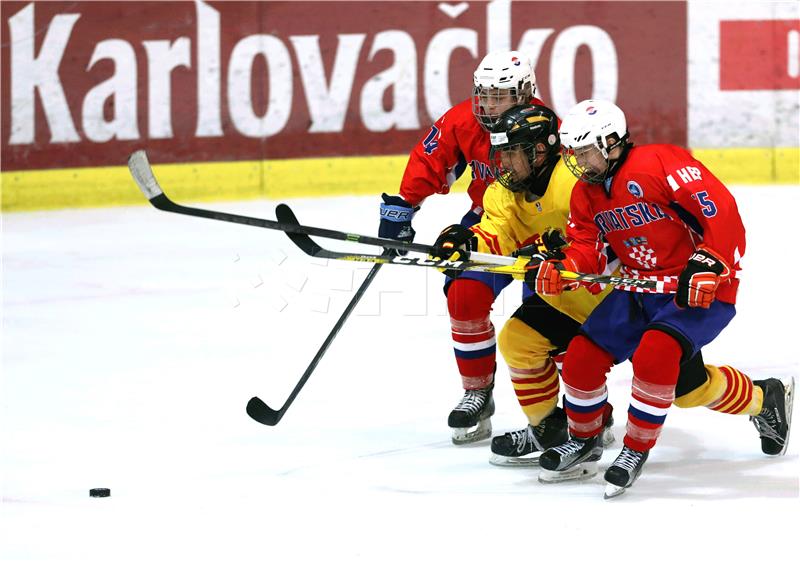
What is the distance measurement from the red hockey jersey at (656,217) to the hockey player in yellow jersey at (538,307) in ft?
0.39

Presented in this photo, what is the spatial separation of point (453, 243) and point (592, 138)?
0.49 m

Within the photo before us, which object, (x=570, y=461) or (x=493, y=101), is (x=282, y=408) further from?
(x=493, y=101)

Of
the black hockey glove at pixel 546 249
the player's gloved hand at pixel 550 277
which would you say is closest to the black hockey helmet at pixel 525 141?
the black hockey glove at pixel 546 249

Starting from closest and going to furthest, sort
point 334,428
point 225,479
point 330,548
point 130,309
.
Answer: point 330,548, point 225,479, point 334,428, point 130,309

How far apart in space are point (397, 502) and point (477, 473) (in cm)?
34

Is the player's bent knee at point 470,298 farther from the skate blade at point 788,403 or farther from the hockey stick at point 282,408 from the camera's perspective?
the skate blade at point 788,403

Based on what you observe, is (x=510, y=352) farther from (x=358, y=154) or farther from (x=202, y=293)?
(x=358, y=154)

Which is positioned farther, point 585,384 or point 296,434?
point 296,434

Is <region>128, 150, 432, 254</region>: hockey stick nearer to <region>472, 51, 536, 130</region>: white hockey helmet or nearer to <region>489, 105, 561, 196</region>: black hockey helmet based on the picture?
<region>489, 105, 561, 196</region>: black hockey helmet

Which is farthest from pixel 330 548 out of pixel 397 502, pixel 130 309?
pixel 130 309

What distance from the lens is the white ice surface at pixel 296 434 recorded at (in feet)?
10.5

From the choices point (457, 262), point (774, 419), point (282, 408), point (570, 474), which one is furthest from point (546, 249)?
point (282, 408)

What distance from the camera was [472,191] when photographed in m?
4.30

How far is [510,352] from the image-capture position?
377 centimetres
